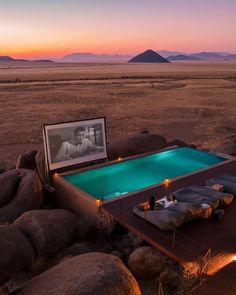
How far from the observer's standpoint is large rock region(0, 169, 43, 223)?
41.6 ft

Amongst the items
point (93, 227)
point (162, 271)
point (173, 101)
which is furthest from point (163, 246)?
point (173, 101)

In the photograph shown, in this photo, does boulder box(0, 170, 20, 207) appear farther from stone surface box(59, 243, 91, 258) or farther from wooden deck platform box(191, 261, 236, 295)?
wooden deck platform box(191, 261, 236, 295)

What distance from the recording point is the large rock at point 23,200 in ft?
41.6

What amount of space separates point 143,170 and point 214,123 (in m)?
20.0

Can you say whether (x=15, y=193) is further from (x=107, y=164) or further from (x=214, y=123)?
(x=214, y=123)

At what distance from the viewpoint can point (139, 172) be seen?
16.8 meters

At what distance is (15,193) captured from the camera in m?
13.4

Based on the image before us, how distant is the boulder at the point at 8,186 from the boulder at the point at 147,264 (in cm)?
649

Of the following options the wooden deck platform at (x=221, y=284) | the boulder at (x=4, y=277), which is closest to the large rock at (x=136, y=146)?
the boulder at (x=4, y=277)

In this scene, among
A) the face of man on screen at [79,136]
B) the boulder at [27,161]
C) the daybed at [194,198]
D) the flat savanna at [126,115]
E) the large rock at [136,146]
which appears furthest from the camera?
the flat savanna at [126,115]

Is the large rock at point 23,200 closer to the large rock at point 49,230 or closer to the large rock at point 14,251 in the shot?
the large rock at point 49,230

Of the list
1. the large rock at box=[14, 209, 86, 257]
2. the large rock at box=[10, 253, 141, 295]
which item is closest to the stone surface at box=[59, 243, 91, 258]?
the large rock at box=[14, 209, 86, 257]

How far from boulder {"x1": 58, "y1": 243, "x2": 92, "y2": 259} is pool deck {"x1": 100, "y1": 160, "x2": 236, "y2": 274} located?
65.0 inches

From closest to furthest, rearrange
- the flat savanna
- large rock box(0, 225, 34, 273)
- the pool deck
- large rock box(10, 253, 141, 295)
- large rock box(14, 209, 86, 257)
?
large rock box(10, 253, 141, 295) < the pool deck < large rock box(0, 225, 34, 273) < large rock box(14, 209, 86, 257) < the flat savanna
